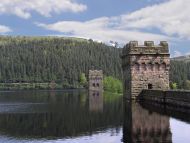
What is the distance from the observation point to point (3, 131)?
26219 mm

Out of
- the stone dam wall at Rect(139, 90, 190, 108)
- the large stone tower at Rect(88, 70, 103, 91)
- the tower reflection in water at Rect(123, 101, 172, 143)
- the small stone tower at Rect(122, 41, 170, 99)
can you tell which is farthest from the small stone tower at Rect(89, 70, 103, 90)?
the tower reflection in water at Rect(123, 101, 172, 143)

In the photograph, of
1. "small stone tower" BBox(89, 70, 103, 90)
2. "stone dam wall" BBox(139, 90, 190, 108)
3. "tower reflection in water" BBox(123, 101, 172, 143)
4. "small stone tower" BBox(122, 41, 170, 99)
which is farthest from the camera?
"small stone tower" BBox(89, 70, 103, 90)

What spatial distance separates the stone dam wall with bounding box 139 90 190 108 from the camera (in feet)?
123

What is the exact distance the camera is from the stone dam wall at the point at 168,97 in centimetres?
3740

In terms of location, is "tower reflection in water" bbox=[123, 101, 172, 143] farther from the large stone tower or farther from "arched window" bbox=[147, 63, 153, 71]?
the large stone tower

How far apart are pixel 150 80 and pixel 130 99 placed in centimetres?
400

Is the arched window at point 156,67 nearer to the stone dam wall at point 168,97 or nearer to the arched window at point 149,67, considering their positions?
the arched window at point 149,67

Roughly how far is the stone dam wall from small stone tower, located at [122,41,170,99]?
5.12ft

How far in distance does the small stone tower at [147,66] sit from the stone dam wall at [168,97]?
1.56 meters

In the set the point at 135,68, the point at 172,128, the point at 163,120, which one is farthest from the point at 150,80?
the point at 172,128

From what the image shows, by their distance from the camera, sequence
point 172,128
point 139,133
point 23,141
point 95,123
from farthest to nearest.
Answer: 1. point 95,123
2. point 172,128
3. point 139,133
4. point 23,141

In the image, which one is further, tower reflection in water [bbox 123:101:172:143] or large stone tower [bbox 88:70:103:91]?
large stone tower [bbox 88:70:103:91]

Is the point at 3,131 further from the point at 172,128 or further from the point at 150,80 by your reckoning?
the point at 150,80

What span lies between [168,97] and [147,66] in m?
12.2
